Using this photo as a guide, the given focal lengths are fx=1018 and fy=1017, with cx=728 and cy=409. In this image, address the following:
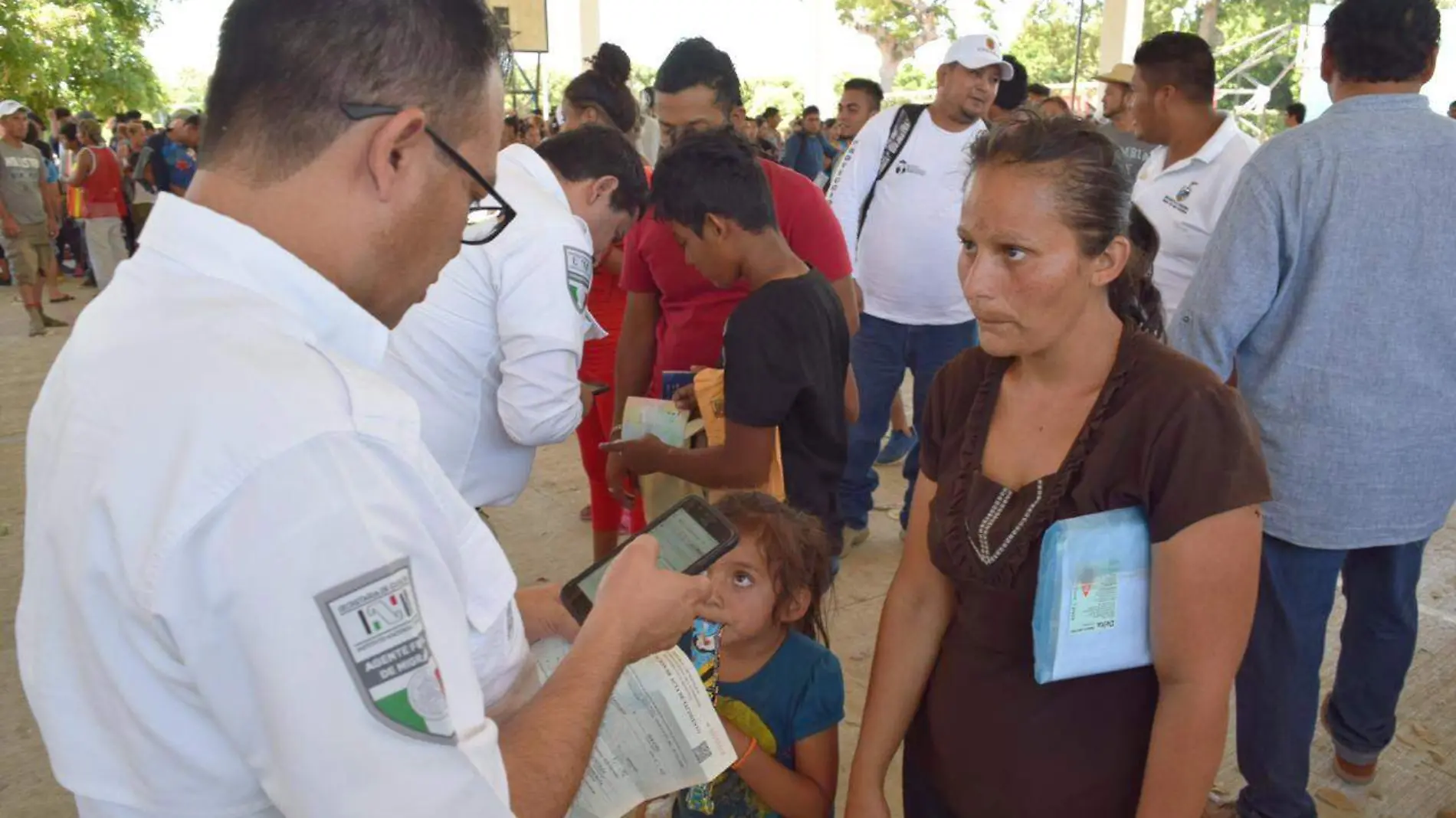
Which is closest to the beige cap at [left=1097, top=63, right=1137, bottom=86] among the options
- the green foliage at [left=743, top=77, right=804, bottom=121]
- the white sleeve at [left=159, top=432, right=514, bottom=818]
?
the white sleeve at [left=159, top=432, right=514, bottom=818]

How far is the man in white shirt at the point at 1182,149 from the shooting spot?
3.34m

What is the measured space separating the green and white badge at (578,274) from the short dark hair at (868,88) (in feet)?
22.6

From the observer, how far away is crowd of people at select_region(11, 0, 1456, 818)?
0.79 meters

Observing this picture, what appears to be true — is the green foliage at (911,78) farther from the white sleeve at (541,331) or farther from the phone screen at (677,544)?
the phone screen at (677,544)

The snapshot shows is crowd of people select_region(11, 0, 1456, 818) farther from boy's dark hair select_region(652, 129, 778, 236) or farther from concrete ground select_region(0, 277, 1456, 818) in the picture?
concrete ground select_region(0, 277, 1456, 818)

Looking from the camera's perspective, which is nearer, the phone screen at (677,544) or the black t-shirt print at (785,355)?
the phone screen at (677,544)

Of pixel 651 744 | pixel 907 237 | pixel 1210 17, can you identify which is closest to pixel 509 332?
pixel 651 744

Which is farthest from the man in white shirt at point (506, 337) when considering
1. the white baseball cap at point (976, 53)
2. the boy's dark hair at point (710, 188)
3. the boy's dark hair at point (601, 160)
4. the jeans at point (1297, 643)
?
the white baseball cap at point (976, 53)

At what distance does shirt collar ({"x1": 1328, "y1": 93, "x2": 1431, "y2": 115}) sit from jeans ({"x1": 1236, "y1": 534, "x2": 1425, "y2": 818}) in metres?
1.00

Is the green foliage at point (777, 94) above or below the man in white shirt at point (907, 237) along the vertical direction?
above

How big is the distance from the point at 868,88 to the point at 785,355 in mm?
7028

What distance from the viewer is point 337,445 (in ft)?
2.58

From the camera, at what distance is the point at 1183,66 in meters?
3.45

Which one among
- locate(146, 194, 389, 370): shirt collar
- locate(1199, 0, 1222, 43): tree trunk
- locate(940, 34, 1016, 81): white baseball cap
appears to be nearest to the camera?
locate(146, 194, 389, 370): shirt collar
